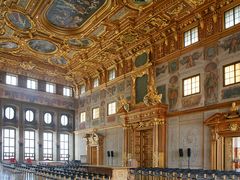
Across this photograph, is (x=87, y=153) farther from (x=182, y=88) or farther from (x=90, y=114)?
(x=182, y=88)

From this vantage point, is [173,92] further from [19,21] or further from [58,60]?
[58,60]

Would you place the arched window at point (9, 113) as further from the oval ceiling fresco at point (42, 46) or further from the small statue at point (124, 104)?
the small statue at point (124, 104)

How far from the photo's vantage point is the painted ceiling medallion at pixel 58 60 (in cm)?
2511

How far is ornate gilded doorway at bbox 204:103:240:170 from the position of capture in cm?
1370

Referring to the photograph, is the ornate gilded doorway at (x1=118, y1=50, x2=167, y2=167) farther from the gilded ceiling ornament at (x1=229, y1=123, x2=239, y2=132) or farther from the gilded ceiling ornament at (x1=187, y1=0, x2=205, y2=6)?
the gilded ceiling ornament at (x1=187, y1=0, x2=205, y2=6)

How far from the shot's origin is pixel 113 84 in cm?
2389

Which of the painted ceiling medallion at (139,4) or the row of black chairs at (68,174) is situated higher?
the painted ceiling medallion at (139,4)

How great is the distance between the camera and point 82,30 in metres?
19.4

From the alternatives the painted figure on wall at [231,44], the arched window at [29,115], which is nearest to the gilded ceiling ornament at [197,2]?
the painted figure on wall at [231,44]

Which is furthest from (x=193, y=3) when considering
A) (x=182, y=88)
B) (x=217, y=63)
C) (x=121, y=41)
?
(x=121, y=41)

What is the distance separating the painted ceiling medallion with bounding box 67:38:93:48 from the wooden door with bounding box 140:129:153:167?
7205 millimetres

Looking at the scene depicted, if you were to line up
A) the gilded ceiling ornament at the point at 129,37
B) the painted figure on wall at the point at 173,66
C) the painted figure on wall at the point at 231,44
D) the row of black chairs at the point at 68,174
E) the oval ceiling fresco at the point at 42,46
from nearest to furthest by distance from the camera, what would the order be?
1. the row of black chairs at the point at 68,174
2. the painted figure on wall at the point at 231,44
3. the painted figure on wall at the point at 173,66
4. the gilded ceiling ornament at the point at 129,37
5. the oval ceiling fresco at the point at 42,46

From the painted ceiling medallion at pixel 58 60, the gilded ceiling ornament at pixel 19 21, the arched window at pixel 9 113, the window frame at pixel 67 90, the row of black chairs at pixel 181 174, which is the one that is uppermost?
the gilded ceiling ornament at pixel 19 21

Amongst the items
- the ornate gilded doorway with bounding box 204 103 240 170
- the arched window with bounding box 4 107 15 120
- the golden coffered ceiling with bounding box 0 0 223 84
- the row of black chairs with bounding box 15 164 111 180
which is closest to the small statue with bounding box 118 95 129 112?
the golden coffered ceiling with bounding box 0 0 223 84
